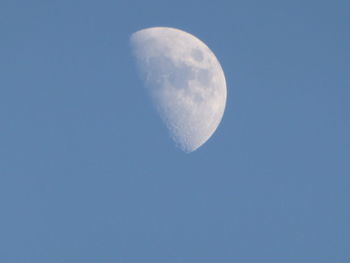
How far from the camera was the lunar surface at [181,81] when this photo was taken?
1952 cm

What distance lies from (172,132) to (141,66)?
7.59ft

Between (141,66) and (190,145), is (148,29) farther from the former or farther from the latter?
(190,145)

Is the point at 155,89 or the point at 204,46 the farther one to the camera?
the point at 204,46

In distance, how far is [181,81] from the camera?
773 inches

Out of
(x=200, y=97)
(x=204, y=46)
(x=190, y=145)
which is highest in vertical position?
(x=204, y=46)

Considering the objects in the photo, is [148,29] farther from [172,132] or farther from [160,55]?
[172,132]

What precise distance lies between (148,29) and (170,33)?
76cm

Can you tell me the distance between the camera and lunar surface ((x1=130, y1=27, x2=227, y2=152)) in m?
19.5

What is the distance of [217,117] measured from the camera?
2167cm

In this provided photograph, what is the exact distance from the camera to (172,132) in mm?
19406

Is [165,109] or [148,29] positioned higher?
[148,29]

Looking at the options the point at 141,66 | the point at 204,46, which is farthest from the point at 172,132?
the point at 204,46

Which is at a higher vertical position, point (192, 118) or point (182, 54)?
point (182, 54)

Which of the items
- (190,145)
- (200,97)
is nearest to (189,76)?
(200,97)
